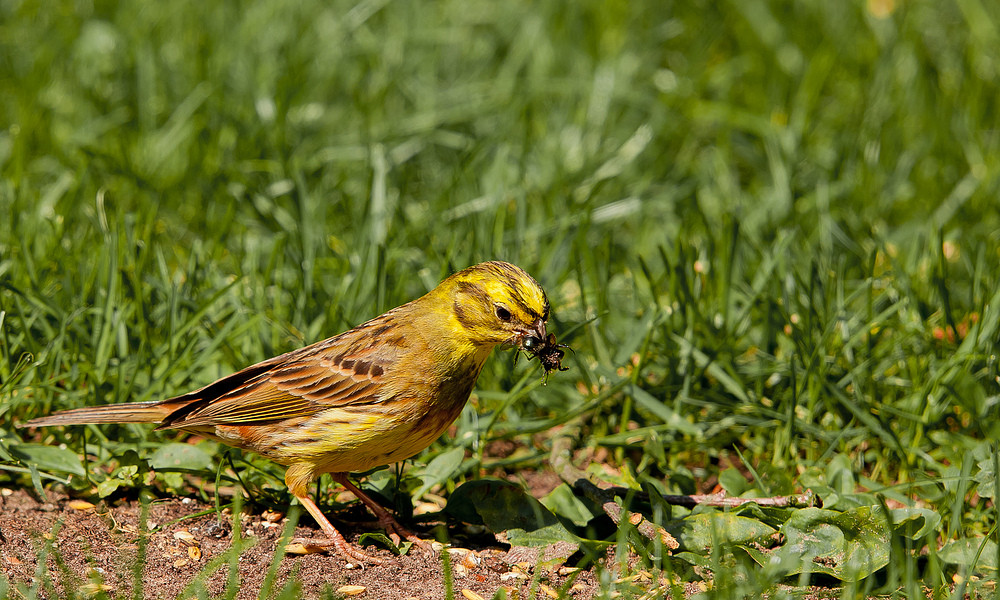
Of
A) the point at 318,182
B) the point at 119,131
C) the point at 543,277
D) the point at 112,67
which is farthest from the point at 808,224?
the point at 112,67

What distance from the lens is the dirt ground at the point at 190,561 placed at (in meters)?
3.85

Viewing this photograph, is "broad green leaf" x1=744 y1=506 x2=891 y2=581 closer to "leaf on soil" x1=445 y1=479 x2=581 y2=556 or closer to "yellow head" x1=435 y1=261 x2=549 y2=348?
"leaf on soil" x1=445 y1=479 x2=581 y2=556

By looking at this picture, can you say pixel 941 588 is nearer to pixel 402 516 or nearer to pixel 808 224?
pixel 402 516

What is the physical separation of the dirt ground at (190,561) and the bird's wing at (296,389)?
1.37ft

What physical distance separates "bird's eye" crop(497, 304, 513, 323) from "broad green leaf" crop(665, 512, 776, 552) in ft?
3.34

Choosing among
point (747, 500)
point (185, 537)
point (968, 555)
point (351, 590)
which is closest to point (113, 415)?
point (185, 537)

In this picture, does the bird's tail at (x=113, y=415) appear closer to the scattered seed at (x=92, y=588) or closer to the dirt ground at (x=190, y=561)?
Answer: the dirt ground at (x=190, y=561)

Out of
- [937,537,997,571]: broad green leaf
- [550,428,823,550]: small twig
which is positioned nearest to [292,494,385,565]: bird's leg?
[550,428,823,550]: small twig

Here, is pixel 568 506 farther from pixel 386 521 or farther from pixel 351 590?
pixel 351 590

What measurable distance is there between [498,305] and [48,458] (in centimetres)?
197

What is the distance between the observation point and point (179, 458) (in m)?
4.63

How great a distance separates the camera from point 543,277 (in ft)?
19.9

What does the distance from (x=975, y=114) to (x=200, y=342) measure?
226 inches

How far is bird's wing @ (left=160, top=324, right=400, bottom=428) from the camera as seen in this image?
440 cm
